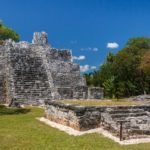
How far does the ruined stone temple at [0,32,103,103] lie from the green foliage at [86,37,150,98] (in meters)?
12.8

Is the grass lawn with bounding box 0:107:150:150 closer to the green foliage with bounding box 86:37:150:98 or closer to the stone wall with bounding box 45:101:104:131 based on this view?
the stone wall with bounding box 45:101:104:131

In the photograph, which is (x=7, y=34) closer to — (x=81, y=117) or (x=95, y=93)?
(x=95, y=93)

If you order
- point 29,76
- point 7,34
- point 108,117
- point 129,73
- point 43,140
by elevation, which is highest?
point 7,34

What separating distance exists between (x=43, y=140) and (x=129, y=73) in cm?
3165

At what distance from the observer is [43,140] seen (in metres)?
12.9

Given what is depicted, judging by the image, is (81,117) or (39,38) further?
(39,38)

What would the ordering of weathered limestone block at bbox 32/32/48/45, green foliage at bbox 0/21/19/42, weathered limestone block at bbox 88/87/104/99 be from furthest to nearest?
green foliage at bbox 0/21/19/42 < weathered limestone block at bbox 32/32/48/45 < weathered limestone block at bbox 88/87/104/99

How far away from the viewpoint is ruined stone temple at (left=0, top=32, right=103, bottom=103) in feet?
84.0

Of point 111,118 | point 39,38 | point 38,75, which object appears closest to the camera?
point 111,118

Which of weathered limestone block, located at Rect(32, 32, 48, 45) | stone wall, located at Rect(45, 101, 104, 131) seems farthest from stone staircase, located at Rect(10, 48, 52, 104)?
stone wall, located at Rect(45, 101, 104, 131)

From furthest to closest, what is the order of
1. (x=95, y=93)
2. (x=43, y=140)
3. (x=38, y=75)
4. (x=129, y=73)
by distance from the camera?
(x=129, y=73)
(x=95, y=93)
(x=38, y=75)
(x=43, y=140)

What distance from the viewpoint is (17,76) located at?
85.8ft

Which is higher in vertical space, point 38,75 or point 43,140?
point 38,75

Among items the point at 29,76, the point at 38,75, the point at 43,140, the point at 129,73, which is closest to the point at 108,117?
the point at 43,140
